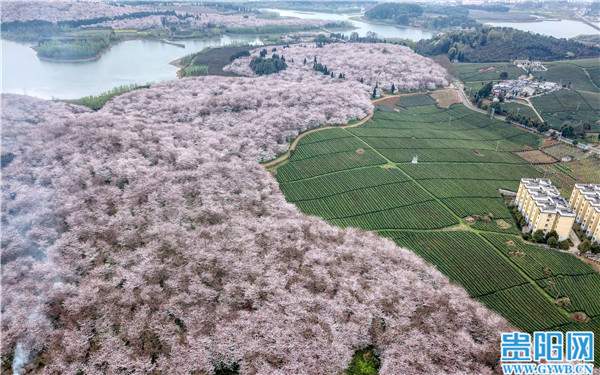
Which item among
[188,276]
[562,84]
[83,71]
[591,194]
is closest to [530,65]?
[562,84]

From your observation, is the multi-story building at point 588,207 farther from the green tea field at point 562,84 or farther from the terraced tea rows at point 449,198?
the green tea field at point 562,84

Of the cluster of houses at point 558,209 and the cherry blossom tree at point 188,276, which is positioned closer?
the cherry blossom tree at point 188,276

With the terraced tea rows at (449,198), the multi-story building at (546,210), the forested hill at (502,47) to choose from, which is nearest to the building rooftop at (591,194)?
the multi-story building at (546,210)

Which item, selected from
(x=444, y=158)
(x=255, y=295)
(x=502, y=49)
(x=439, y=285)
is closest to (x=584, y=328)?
(x=439, y=285)

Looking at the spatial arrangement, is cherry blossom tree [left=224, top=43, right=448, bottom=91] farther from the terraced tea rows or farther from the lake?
the lake

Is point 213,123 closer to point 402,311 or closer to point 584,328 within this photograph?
point 402,311

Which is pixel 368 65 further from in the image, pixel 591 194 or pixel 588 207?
pixel 588 207

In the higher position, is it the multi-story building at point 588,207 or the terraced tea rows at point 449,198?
the multi-story building at point 588,207
